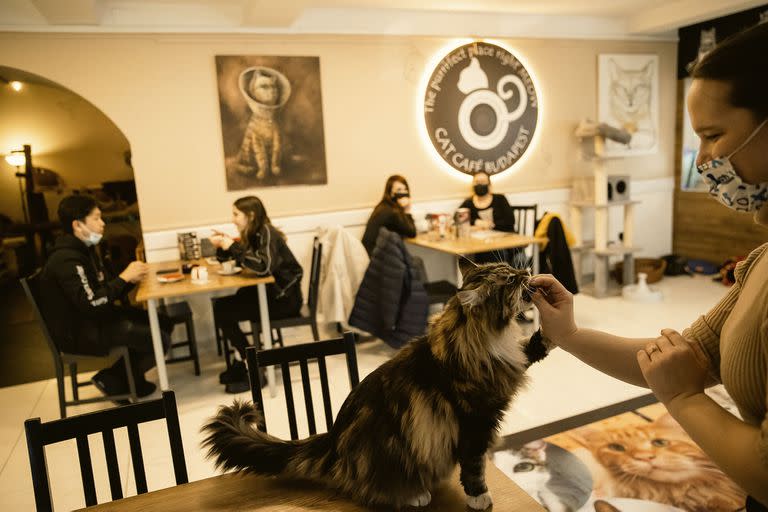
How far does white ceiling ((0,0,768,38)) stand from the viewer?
157 inches

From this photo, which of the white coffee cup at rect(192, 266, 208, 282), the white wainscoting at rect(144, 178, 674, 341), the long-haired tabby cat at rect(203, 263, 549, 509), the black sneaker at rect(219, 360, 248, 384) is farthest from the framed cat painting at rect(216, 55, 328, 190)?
the long-haired tabby cat at rect(203, 263, 549, 509)

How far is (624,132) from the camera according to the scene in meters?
5.61

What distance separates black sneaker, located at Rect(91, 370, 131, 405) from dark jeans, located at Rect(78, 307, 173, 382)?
2.1 inches

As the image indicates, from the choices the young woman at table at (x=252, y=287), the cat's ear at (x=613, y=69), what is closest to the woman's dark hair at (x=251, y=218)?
the young woman at table at (x=252, y=287)

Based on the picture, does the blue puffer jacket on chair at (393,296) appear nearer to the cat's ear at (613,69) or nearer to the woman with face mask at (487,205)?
the woman with face mask at (487,205)

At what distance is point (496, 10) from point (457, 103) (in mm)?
962

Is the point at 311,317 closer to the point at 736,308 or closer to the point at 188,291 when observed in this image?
the point at 188,291

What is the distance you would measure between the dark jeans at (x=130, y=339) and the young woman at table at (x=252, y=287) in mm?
458

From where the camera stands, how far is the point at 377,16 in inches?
196

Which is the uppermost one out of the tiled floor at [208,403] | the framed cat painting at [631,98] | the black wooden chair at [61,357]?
the framed cat painting at [631,98]

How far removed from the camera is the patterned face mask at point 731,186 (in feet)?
2.82

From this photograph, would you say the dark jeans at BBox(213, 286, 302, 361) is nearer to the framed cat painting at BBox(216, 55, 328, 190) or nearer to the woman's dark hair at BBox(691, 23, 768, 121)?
the framed cat painting at BBox(216, 55, 328, 190)

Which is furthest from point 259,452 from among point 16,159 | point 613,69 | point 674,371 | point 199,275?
point 613,69

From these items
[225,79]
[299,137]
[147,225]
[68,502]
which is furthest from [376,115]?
[68,502]
